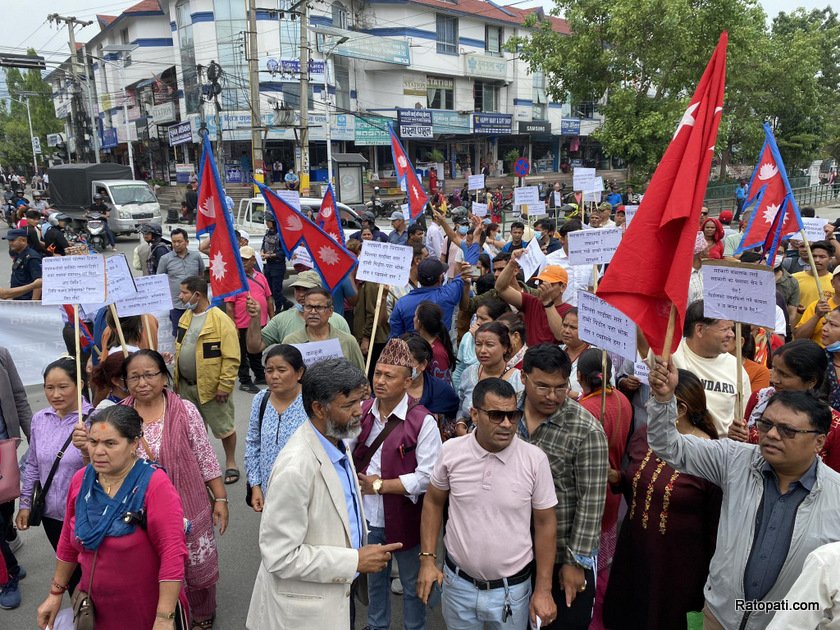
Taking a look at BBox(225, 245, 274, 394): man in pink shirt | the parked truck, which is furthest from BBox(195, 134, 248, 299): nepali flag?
the parked truck

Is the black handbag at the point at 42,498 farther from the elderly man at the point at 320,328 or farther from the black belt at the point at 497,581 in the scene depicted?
the black belt at the point at 497,581

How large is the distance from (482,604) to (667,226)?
1.80 m

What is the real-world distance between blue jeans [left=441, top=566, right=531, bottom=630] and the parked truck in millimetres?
20079

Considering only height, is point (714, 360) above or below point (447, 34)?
below

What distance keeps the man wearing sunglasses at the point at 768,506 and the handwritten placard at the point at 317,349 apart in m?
2.30

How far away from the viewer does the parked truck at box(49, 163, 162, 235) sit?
21156 millimetres

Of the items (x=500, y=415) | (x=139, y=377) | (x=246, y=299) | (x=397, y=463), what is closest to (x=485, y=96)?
(x=246, y=299)

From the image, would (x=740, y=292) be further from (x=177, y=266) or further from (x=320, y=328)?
(x=177, y=266)

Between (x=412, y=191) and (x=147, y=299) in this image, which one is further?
(x=412, y=191)

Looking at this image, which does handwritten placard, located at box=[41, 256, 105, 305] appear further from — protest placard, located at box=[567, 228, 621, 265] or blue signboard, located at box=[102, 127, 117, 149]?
blue signboard, located at box=[102, 127, 117, 149]

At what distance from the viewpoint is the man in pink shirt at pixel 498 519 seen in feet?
8.33

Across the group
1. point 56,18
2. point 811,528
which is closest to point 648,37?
point 811,528

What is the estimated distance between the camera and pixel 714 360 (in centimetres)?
362

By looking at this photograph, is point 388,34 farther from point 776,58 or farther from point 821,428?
point 821,428
